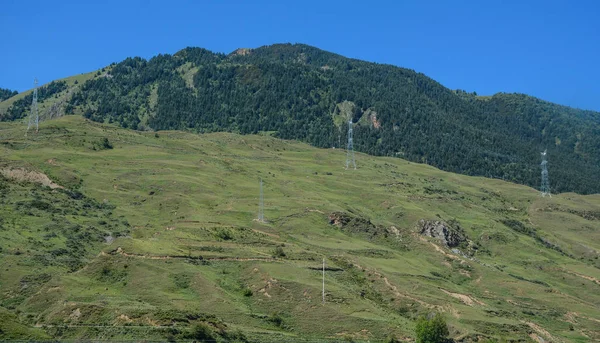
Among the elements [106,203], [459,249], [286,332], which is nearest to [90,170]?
[106,203]

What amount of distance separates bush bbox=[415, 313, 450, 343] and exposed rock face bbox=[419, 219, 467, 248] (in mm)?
76209

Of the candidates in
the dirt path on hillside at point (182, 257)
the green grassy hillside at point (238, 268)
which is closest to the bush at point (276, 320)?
the green grassy hillside at point (238, 268)

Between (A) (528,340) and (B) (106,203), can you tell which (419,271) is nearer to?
(A) (528,340)

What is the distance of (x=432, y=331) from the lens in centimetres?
10656

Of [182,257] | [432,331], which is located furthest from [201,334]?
[182,257]

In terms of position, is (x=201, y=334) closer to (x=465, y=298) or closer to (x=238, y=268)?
(x=238, y=268)

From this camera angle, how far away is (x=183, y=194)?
17988 cm

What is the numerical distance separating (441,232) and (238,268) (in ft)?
243

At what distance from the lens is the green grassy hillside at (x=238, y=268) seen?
104 metres

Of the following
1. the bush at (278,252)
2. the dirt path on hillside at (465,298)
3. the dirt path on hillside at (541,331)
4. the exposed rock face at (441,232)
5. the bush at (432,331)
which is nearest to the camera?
the bush at (432,331)

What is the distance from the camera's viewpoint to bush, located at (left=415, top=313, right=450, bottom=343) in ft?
348

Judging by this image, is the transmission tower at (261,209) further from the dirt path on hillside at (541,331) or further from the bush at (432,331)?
the bush at (432,331)

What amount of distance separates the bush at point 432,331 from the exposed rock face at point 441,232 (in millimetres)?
76209

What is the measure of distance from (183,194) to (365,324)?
80700 millimetres
